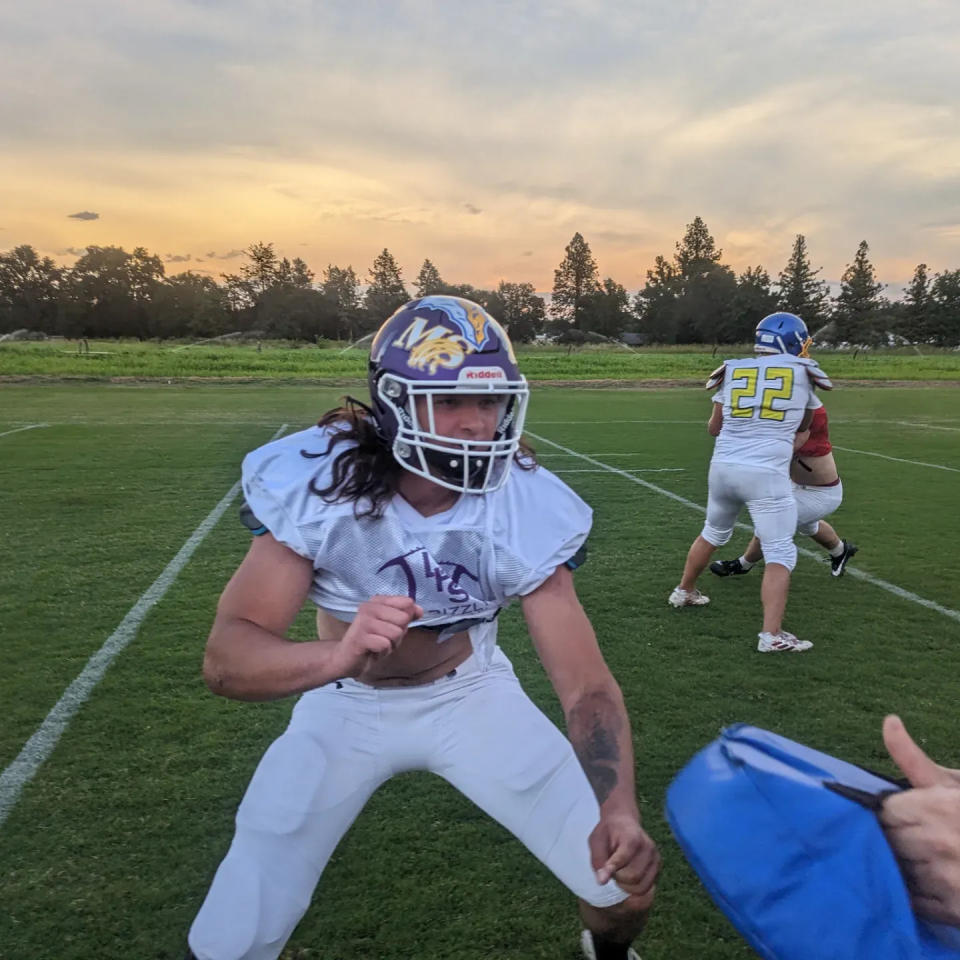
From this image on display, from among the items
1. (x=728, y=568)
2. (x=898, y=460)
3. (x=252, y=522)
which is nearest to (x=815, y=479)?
(x=728, y=568)

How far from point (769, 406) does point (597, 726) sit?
3.98m

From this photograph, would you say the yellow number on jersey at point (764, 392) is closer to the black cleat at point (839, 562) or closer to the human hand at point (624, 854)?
the black cleat at point (839, 562)

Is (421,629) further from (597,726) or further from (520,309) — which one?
(520,309)

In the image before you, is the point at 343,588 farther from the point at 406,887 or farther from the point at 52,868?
the point at 52,868

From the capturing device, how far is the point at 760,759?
4.53 ft

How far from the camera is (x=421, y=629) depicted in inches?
94.7

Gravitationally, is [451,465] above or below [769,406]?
above

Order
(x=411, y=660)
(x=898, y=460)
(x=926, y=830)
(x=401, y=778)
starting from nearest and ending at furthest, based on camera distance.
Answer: (x=926, y=830)
(x=411, y=660)
(x=401, y=778)
(x=898, y=460)

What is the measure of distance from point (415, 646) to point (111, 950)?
1.49m

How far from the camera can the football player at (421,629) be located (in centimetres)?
206

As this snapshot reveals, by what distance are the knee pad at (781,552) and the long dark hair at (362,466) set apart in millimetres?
3304

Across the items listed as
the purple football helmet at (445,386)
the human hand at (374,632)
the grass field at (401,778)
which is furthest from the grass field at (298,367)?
the human hand at (374,632)

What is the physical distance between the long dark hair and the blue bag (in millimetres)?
1158

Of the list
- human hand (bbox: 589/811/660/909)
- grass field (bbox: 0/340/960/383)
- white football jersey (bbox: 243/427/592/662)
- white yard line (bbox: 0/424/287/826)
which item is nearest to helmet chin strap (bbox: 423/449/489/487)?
white football jersey (bbox: 243/427/592/662)
